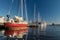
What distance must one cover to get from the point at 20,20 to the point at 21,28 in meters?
9.84

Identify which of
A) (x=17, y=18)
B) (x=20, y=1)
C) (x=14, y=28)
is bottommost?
(x=14, y=28)

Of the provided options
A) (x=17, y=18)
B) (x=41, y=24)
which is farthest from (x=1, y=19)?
(x=41, y=24)

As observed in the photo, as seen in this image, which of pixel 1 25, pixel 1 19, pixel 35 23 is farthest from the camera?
pixel 35 23

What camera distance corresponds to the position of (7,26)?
75.8 meters

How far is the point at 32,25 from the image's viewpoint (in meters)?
137

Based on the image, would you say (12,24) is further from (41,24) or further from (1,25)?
(41,24)

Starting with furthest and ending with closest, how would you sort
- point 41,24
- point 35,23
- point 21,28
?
1. point 41,24
2. point 35,23
3. point 21,28

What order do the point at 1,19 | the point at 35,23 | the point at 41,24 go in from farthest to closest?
the point at 41,24
the point at 35,23
the point at 1,19

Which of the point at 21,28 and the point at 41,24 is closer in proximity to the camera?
the point at 21,28

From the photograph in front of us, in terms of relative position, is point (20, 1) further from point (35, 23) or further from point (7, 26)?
point (35, 23)

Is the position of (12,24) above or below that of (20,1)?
below

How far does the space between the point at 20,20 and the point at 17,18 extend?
254 cm

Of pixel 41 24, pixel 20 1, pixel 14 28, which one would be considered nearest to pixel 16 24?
pixel 14 28

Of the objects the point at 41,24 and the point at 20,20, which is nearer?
the point at 20,20
